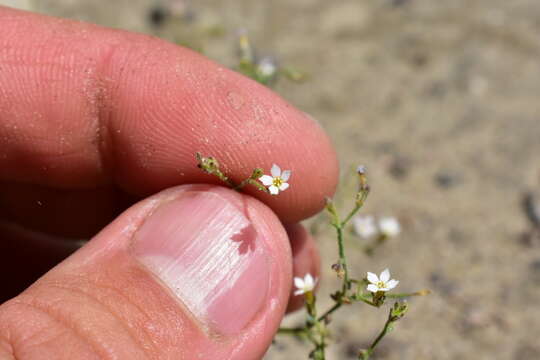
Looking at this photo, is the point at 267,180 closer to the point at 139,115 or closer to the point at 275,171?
the point at 275,171

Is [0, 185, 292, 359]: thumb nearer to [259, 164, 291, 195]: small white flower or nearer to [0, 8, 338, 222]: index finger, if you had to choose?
[259, 164, 291, 195]: small white flower

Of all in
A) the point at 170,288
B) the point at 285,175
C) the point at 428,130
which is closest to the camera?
the point at 170,288

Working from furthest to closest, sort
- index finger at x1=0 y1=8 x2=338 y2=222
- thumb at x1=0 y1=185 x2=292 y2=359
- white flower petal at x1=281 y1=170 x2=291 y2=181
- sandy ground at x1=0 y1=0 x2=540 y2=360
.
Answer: sandy ground at x1=0 y1=0 x2=540 y2=360, index finger at x1=0 y1=8 x2=338 y2=222, white flower petal at x1=281 y1=170 x2=291 y2=181, thumb at x1=0 y1=185 x2=292 y2=359

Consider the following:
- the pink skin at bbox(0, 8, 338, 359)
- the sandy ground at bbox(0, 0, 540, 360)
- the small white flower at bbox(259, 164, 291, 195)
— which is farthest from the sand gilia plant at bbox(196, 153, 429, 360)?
the sandy ground at bbox(0, 0, 540, 360)

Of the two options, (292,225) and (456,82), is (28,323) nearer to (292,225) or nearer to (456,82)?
(292,225)

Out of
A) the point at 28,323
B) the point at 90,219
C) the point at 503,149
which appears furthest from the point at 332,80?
the point at 28,323

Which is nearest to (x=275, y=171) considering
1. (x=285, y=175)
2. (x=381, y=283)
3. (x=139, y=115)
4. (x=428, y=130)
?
(x=285, y=175)
